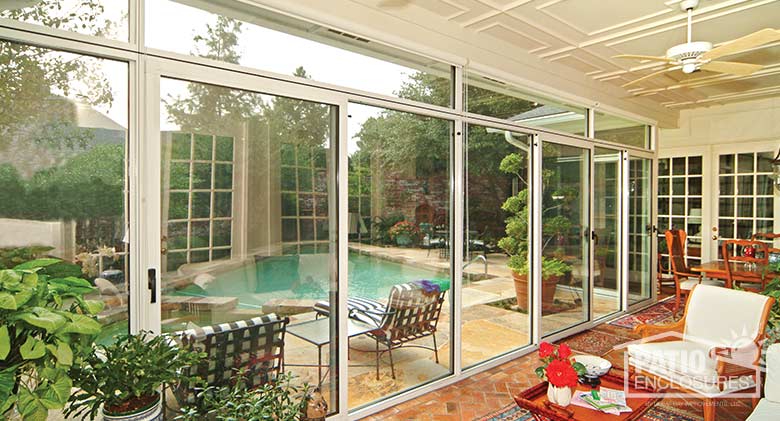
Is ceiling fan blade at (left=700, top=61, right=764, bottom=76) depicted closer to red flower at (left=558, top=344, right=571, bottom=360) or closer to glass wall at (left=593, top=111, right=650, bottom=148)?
glass wall at (left=593, top=111, right=650, bottom=148)

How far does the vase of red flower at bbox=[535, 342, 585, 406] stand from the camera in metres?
2.12

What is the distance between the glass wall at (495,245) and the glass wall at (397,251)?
293mm

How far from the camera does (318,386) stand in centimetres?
270

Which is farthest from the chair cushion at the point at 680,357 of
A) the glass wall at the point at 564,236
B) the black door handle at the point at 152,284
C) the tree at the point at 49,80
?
the tree at the point at 49,80

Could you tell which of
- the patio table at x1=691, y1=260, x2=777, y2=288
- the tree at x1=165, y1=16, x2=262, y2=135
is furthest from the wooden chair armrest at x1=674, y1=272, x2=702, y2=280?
the tree at x1=165, y1=16, x2=262, y2=135

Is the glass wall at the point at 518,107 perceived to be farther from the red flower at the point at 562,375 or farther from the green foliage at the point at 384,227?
the red flower at the point at 562,375

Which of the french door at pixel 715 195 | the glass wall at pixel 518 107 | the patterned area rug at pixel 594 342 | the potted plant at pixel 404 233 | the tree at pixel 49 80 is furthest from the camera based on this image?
the french door at pixel 715 195

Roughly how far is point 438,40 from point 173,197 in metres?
2.25

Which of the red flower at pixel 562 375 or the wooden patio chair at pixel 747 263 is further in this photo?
the wooden patio chair at pixel 747 263

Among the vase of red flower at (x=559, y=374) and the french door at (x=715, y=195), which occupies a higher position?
the french door at (x=715, y=195)

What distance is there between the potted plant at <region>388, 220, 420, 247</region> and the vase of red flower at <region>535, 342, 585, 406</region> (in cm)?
125

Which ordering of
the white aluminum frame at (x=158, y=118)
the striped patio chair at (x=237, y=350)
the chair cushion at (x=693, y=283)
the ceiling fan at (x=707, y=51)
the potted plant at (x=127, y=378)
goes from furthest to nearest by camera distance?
the chair cushion at (x=693, y=283)
the ceiling fan at (x=707, y=51)
the striped patio chair at (x=237, y=350)
the white aluminum frame at (x=158, y=118)
the potted plant at (x=127, y=378)

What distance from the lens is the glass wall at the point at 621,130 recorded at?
5156 millimetres

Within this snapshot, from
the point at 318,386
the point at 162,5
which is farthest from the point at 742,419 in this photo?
the point at 162,5
